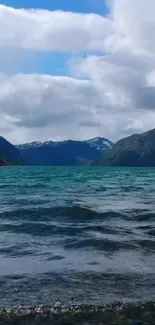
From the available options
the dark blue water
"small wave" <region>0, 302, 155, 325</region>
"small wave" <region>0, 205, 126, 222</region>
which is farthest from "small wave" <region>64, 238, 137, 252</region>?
"small wave" <region>0, 205, 126, 222</region>

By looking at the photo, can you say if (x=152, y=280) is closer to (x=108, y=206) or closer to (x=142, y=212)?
(x=142, y=212)

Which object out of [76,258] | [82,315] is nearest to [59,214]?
[76,258]

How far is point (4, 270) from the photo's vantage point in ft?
42.4

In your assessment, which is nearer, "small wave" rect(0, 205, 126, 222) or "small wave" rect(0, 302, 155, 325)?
"small wave" rect(0, 302, 155, 325)

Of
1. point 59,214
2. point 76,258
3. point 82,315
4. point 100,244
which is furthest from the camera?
point 59,214

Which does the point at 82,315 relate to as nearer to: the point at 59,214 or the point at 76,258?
the point at 76,258

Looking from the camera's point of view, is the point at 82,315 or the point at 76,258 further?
the point at 76,258

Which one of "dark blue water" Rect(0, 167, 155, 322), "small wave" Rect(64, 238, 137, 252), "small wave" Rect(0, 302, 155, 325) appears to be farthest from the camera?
"small wave" Rect(64, 238, 137, 252)

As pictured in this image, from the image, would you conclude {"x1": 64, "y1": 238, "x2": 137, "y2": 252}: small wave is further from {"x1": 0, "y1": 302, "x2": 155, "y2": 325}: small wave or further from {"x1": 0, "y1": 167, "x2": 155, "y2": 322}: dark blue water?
{"x1": 0, "y1": 302, "x2": 155, "y2": 325}: small wave

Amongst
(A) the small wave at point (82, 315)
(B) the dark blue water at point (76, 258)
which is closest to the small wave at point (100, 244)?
(B) the dark blue water at point (76, 258)

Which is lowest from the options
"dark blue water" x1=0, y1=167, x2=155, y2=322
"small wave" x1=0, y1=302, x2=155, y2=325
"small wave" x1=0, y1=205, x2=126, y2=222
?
"small wave" x1=0, y1=302, x2=155, y2=325

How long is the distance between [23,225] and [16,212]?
5087 millimetres

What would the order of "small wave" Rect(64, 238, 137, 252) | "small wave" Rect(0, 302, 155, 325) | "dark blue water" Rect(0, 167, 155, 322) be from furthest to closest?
"small wave" Rect(64, 238, 137, 252) → "dark blue water" Rect(0, 167, 155, 322) → "small wave" Rect(0, 302, 155, 325)

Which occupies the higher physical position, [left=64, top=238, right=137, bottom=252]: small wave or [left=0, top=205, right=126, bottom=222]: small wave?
[left=0, top=205, right=126, bottom=222]: small wave
